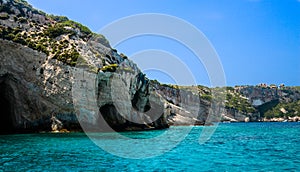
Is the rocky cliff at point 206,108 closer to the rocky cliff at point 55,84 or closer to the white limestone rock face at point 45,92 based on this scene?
the rocky cliff at point 55,84

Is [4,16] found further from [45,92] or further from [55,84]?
[45,92]

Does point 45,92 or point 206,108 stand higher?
point 206,108

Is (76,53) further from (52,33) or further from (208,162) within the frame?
(208,162)

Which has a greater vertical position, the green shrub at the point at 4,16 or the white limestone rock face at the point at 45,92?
the green shrub at the point at 4,16

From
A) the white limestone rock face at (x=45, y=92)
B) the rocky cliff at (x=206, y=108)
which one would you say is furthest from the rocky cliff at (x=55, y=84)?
the rocky cliff at (x=206, y=108)

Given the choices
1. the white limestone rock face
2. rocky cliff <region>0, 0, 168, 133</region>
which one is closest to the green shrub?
rocky cliff <region>0, 0, 168, 133</region>

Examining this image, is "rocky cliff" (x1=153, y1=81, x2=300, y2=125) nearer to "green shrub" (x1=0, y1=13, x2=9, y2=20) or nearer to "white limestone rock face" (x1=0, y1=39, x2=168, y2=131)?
"white limestone rock face" (x1=0, y1=39, x2=168, y2=131)

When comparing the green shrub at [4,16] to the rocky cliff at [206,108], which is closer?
the green shrub at [4,16]


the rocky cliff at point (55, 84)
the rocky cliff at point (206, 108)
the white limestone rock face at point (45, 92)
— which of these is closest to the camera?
the white limestone rock face at point (45, 92)

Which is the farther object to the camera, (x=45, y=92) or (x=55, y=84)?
(x=55, y=84)

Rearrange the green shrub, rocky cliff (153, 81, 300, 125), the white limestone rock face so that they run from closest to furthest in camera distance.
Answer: the white limestone rock face
the green shrub
rocky cliff (153, 81, 300, 125)

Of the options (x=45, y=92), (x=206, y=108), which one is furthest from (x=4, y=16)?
(x=206, y=108)

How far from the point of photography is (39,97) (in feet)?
149

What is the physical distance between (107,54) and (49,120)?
26719 millimetres
